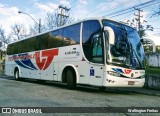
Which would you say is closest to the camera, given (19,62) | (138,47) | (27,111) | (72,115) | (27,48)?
(72,115)

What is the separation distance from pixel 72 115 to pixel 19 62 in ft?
56.1

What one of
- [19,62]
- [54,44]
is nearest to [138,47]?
[54,44]

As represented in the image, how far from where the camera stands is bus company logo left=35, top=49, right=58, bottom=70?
18.0 metres

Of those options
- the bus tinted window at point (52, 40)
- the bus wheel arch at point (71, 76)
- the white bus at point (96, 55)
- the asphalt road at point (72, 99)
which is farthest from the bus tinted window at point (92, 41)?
the asphalt road at point (72, 99)

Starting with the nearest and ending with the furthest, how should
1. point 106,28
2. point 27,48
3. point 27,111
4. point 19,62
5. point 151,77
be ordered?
1. point 27,111
2. point 106,28
3. point 151,77
4. point 27,48
5. point 19,62

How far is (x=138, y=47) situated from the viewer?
47.0 feet

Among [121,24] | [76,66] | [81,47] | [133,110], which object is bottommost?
[133,110]

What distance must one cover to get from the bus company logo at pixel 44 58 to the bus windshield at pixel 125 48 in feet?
15.9

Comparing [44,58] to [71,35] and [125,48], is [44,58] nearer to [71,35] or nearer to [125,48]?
[71,35]

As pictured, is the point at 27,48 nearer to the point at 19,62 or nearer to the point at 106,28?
the point at 19,62

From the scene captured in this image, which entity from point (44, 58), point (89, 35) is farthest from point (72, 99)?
point (44, 58)

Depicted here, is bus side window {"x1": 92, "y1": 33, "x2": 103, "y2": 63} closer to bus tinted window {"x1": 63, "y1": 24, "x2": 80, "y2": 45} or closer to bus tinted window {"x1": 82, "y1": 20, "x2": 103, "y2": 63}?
bus tinted window {"x1": 82, "y1": 20, "x2": 103, "y2": 63}

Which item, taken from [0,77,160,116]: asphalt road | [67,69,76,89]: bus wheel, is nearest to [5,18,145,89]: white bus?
[67,69,76,89]: bus wheel

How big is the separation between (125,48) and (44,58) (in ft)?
23.2
